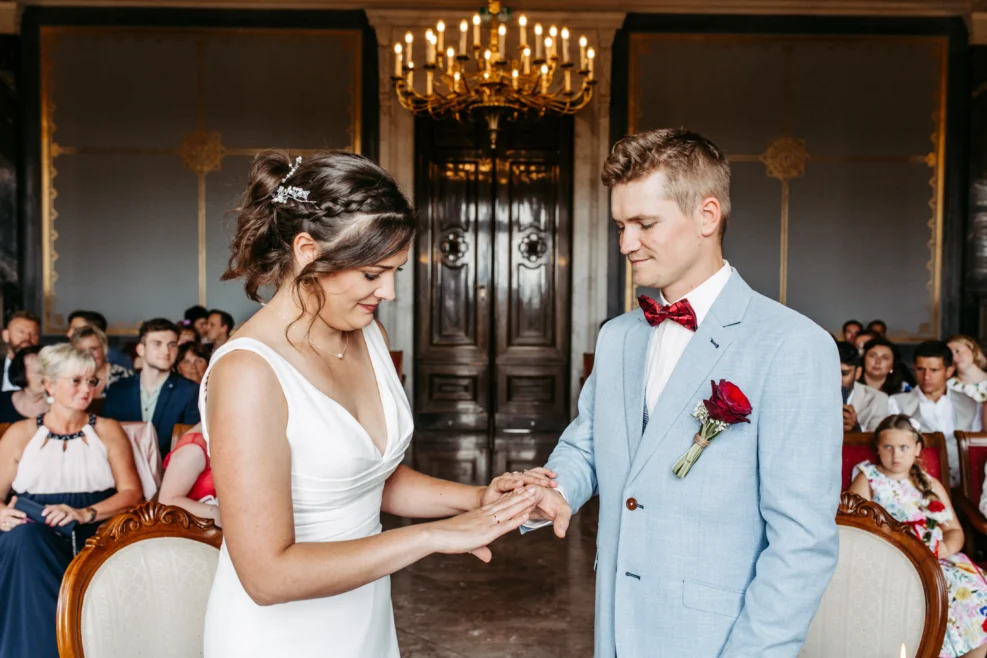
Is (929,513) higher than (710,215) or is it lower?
lower

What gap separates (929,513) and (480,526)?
9.53 ft

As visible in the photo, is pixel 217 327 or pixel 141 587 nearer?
pixel 141 587

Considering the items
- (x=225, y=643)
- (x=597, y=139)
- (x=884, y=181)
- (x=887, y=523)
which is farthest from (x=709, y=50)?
(x=225, y=643)

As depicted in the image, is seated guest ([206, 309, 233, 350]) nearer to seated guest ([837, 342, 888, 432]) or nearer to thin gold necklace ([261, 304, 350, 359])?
seated guest ([837, 342, 888, 432])

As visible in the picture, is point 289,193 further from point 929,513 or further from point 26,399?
point 26,399

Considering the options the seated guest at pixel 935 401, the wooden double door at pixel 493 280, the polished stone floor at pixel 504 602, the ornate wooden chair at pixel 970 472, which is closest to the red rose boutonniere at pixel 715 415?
the polished stone floor at pixel 504 602

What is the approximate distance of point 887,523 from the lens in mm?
2270

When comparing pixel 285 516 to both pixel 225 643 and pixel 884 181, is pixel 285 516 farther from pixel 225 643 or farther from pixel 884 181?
pixel 884 181

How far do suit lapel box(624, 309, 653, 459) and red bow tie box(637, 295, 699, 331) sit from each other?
7 cm

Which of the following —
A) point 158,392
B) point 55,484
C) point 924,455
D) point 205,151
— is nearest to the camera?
point 55,484

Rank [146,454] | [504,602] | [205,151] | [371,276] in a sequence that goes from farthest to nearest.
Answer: [205,151] → [504,602] → [146,454] → [371,276]

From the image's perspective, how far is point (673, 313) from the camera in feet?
6.60

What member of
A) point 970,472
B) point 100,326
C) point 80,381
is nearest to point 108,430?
point 80,381

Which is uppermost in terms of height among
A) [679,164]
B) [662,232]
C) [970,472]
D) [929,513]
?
[679,164]
